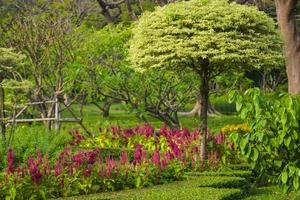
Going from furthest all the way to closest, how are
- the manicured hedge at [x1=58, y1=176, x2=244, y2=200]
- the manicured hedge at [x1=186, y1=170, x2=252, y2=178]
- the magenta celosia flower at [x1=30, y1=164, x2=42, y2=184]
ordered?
the manicured hedge at [x1=186, y1=170, x2=252, y2=178], the magenta celosia flower at [x1=30, y1=164, x2=42, y2=184], the manicured hedge at [x1=58, y1=176, x2=244, y2=200]

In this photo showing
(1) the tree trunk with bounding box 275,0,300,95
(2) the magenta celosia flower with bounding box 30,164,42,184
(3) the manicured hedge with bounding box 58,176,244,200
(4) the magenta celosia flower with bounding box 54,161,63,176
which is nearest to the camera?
(3) the manicured hedge with bounding box 58,176,244,200

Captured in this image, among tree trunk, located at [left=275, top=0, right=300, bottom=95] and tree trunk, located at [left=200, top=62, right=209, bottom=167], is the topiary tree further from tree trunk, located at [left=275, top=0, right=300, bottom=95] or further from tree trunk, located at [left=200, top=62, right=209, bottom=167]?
tree trunk, located at [left=275, top=0, right=300, bottom=95]

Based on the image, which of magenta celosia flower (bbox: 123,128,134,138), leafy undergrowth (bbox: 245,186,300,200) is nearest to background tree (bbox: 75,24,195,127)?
magenta celosia flower (bbox: 123,128,134,138)

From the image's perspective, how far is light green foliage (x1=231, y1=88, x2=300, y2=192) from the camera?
7133 mm

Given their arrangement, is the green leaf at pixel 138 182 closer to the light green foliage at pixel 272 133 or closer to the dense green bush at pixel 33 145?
the dense green bush at pixel 33 145

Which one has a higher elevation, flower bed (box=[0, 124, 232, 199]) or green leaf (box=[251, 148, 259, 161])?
green leaf (box=[251, 148, 259, 161])

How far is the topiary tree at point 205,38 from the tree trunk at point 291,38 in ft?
28.2

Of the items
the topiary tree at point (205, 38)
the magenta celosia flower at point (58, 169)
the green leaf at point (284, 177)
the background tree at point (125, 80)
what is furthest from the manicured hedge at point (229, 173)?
the background tree at point (125, 80)

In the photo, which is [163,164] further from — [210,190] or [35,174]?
[35,174]

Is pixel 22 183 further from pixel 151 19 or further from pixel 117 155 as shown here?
pixel 117 155

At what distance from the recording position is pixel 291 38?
20.0 m

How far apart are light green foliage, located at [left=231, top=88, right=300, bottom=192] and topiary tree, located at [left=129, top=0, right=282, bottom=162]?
10.6ft

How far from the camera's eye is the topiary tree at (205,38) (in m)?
10.8

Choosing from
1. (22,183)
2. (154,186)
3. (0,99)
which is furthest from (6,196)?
(0,99)
